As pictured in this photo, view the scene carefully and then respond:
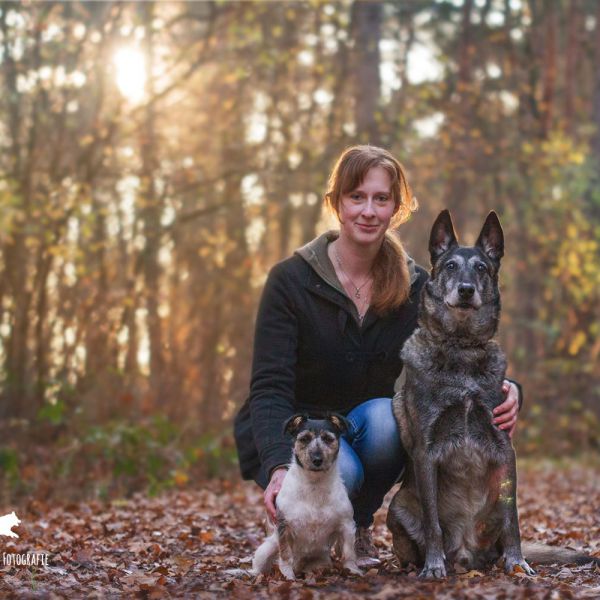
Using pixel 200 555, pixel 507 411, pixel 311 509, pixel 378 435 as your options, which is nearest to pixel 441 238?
pixel 507 411

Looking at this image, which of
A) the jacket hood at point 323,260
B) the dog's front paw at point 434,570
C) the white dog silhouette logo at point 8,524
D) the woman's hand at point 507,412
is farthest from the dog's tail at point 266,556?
the white dog silhouette logo at point 8,524

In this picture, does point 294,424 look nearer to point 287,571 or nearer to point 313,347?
point 313,347

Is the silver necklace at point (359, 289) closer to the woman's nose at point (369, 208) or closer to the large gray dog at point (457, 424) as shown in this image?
the woman's nose at point (369, 208)

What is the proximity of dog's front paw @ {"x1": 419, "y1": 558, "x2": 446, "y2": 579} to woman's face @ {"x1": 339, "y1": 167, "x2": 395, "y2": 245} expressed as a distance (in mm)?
1951

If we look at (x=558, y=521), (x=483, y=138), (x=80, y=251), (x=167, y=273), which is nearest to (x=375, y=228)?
(x=558, y=521)

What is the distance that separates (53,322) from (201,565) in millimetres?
6660

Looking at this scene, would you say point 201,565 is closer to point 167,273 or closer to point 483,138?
point 167,273

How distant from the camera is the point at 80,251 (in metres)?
11.7

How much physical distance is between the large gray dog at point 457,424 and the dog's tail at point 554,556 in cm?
34

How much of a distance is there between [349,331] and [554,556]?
1.78m

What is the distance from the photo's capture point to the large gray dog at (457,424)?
489 cm

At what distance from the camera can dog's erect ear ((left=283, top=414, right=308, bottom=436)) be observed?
5.18 metres

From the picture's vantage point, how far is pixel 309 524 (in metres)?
5.04

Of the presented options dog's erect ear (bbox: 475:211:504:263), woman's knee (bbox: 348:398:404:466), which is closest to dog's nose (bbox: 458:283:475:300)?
dog's erect ear (bbox: 475:211:504:263)
